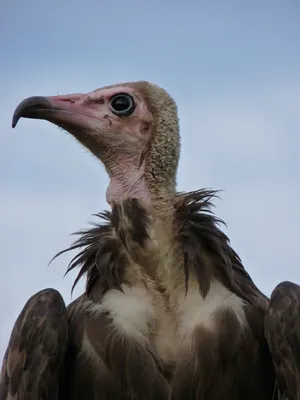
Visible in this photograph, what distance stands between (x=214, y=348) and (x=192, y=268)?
538mm

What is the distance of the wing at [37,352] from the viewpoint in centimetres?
583

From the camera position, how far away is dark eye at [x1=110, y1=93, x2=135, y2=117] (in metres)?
6.72

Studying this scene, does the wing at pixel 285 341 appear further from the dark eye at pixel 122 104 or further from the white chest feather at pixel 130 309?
the dark eye at pixel 122 104

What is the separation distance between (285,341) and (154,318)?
2.72ft

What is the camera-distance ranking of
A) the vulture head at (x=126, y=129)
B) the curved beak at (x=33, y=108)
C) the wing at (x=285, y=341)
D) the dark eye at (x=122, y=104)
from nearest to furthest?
the wing at (x=285, y=341) < the curved beak at (x=33, y=108) < the vulture head at (x=126, y=129) < the dark eye at (x=122, y=104)

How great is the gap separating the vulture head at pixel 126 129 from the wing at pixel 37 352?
929 millimetres

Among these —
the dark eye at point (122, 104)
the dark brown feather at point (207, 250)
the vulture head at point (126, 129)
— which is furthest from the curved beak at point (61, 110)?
the dark brown feather at point (207, 250)

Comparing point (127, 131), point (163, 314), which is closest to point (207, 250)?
point (163, 314)

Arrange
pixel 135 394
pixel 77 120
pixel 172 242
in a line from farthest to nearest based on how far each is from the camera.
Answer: pixel 77 120
pixel 172 242
pixel 135 394

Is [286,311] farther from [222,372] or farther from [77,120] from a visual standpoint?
[77,120]

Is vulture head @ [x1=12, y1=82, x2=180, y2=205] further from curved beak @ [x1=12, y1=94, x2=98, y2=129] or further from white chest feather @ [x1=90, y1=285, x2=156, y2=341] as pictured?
white chest feather @ [x1=90, y1=285, x2=156, y2=341]

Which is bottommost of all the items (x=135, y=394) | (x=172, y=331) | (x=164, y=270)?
(x=135, y=394)

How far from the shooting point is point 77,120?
6637 mm

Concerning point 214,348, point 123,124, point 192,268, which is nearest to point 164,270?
point 192,268
